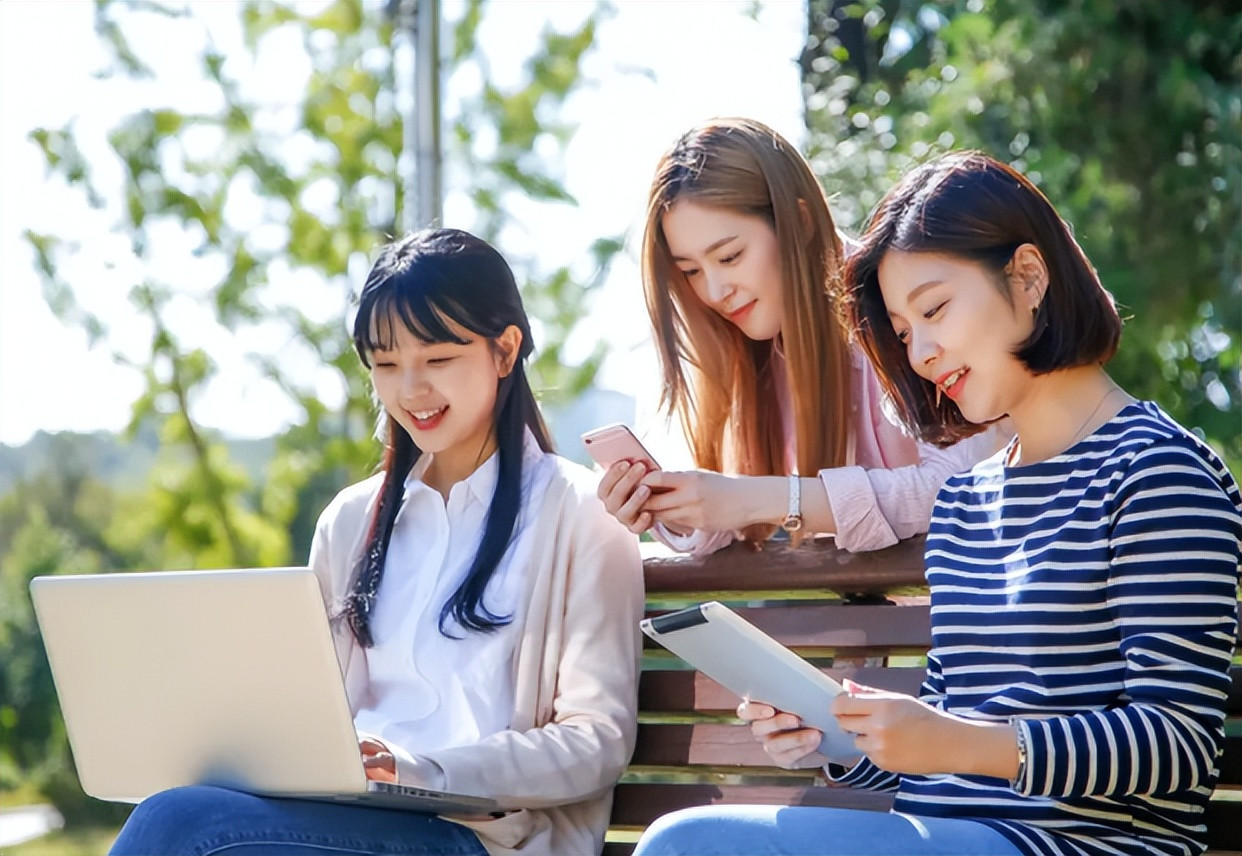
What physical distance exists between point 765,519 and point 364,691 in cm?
75

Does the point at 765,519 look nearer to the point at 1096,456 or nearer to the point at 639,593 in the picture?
the point at 639,593

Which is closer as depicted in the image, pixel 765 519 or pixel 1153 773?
pixel 1153 773

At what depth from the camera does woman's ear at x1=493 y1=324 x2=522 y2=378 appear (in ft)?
9.82

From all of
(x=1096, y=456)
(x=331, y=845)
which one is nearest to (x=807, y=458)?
(x=1096, y=456)

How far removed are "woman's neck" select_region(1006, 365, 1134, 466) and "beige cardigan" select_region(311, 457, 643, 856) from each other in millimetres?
839

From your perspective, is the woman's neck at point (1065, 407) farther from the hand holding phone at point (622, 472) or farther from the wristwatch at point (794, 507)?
the hand holding phone at point (622, 472)

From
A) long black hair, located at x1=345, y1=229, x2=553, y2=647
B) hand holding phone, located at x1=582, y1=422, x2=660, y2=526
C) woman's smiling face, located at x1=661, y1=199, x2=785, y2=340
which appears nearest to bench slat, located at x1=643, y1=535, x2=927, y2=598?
hand holding phone, located at x1=582, y1=422, x2=660, y2=526

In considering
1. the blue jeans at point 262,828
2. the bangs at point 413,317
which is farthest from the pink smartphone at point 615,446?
the blue jeans at point 262,828

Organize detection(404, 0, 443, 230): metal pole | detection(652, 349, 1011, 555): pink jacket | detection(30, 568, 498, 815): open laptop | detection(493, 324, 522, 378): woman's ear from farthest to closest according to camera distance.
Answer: detection(404, 0, 443, 230): metal pole → detection(493, 324, 522, 378): woman's ear → detection(652, 349, 1011, 555): pink jacket → detection(30, 568, 498, 815): open laptop

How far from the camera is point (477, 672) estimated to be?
2723 mm

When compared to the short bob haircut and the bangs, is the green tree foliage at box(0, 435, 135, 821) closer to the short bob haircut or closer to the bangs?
the bangs

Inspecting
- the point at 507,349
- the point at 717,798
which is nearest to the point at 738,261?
the point at 507,349

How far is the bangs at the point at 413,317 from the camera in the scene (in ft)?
9.55

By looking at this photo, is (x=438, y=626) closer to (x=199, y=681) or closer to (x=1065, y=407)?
(x=199, y=681)
